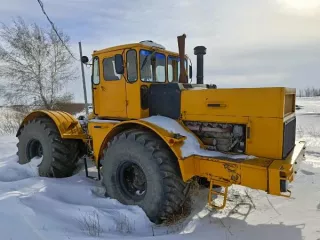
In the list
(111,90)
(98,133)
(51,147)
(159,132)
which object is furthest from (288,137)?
(51,147)

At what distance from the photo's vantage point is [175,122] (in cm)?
471

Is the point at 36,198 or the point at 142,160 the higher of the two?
the point at 142,160

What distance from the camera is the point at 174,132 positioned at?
436cm

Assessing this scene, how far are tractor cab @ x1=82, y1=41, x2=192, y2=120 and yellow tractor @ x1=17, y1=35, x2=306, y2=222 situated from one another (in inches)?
0.7

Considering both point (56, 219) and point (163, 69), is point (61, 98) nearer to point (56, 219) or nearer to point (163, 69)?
point (163, 69)

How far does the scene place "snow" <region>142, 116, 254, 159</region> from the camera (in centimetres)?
413

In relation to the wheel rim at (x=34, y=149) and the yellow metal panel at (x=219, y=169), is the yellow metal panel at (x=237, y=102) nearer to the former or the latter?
the yellow metal panel at (x=219, y=169)

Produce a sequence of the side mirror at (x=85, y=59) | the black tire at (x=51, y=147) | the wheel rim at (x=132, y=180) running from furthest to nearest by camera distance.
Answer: the black tire at (x=51, y=147), the side mirror at (x=85, y=59), the wheel rim at (x=132, y=180)

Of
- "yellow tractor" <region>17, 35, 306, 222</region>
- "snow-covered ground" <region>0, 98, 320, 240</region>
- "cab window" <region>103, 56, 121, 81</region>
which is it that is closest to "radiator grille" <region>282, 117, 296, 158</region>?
"yellow tractor" <region>17, 35, 306, 222</region>

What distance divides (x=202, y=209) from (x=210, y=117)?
1.54 meters

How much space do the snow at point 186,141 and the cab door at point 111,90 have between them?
87cm

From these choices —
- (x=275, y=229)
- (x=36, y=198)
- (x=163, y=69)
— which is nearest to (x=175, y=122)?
(x=163, y=69)

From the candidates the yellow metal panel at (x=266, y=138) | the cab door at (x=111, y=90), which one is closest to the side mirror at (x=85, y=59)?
the cab door at (x=111, y=90)

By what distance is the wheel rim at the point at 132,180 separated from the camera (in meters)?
4.73
